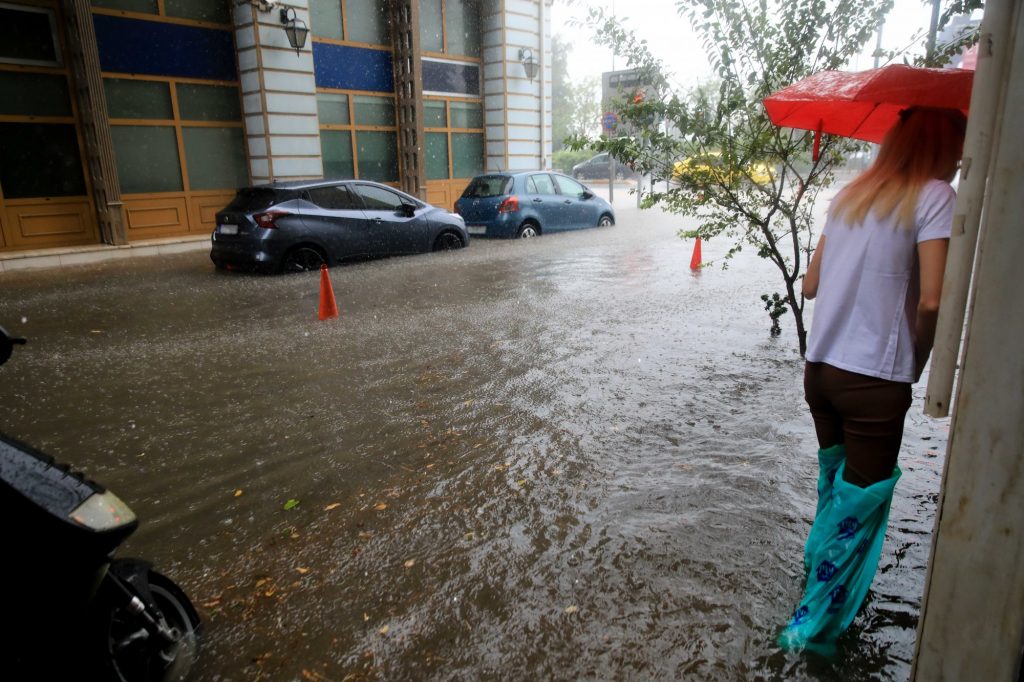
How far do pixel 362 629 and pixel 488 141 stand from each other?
18.8 metres

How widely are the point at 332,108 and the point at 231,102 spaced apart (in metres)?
2.41

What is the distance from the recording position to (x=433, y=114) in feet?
61.5

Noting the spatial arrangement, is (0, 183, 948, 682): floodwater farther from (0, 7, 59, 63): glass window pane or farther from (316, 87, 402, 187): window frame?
(316, 87, 402, 187): window frame

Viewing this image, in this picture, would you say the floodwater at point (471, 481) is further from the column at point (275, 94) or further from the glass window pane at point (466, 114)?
the glass window pane at point (466, 114)

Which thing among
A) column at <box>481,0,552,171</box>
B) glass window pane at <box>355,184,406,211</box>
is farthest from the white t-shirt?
column at <box>481,0,552,171</box>

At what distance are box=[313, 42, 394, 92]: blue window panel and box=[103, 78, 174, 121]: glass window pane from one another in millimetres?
3439

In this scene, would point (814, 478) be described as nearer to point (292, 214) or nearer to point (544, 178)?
point (292, 214)

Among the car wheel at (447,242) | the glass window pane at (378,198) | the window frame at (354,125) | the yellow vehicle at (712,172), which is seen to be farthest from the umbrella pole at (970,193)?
the window frame at (354,125)

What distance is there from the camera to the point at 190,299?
9.33m

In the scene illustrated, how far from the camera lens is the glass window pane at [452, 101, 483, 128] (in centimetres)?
1936

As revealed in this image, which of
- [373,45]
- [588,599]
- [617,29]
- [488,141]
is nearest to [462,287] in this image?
[617,29]

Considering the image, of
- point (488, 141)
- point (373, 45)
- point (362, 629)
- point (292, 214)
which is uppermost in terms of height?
point (373, 45)

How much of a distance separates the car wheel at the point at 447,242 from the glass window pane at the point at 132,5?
23.8 feet

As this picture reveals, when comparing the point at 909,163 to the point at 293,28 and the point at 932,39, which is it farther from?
the point at 293,28
